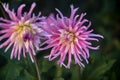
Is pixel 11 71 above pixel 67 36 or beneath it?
beneath

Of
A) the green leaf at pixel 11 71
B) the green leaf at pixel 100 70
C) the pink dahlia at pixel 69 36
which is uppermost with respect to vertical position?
the pink dahlia at pixel 69 36

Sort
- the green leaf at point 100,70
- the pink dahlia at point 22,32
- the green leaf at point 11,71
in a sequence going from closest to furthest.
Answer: the pink dahlia at point 22,32, the green leaf at point 11,71, the green leaf at point 100,70

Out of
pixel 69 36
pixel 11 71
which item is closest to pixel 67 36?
pixel 69 36

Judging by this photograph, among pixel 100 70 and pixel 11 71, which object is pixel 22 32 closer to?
pixel 11 71

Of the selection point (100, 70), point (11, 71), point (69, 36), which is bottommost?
point (100, 70)

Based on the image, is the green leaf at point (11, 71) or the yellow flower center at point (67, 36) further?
the green leaf at point (11, 71)

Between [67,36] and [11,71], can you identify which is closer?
[67,36]

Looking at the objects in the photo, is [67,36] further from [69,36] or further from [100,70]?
[100,70]

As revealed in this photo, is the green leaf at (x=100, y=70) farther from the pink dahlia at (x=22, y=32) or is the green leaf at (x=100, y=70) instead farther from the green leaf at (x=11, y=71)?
the pink dahlia at (x=22, y=32)

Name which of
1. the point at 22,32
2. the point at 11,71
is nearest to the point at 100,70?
the point at 11,71

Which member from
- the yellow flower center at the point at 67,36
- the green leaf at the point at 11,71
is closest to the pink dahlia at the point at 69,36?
the yellow flower center at the point at 67,36
